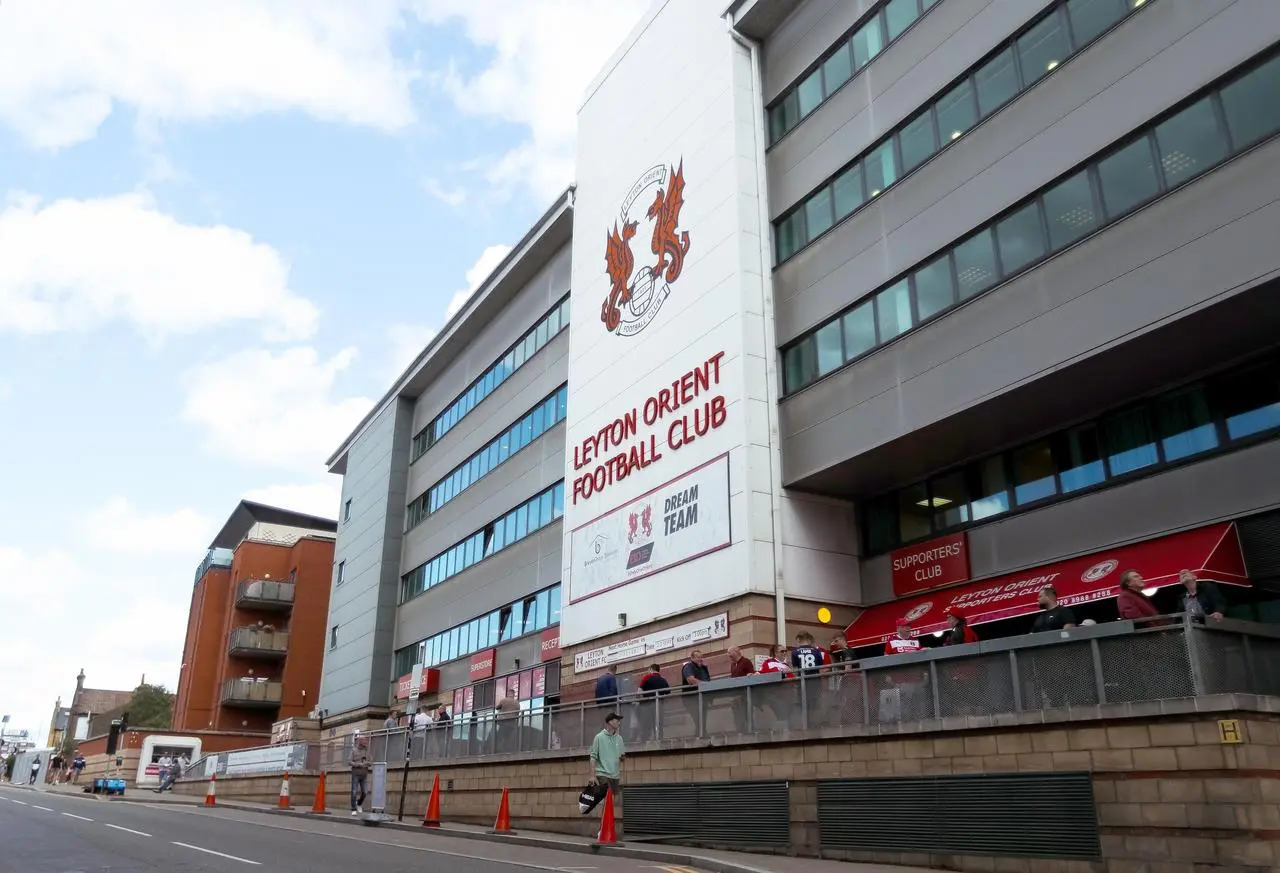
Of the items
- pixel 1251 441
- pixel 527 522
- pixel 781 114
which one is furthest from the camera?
→ pixel 527 522

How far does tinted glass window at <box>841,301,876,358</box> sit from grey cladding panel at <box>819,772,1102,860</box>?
10.3 m

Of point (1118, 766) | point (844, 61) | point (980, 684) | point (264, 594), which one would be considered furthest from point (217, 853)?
point (264, 594)

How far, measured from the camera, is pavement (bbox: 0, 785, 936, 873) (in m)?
12.9

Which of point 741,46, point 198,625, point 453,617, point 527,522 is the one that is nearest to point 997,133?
point 741,46

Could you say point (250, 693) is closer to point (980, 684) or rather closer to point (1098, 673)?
point (980, 684)

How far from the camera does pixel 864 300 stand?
22.7m

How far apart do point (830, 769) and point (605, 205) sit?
2075 centimetres

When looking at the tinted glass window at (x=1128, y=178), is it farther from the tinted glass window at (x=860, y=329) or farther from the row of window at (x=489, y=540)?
the row of window at (x=489, y=540)

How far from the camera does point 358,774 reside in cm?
2667

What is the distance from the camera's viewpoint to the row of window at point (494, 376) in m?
36.7

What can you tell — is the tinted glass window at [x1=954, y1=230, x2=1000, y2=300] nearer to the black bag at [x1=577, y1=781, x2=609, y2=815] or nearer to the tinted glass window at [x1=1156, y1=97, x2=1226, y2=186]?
the tinted glass window at [x1=1156, y1=97, x2=1226, y2=186]

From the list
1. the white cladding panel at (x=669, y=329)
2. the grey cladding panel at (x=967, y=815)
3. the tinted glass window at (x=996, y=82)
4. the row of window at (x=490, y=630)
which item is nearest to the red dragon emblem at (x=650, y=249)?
the white cladding panel at (x=669, y=329)

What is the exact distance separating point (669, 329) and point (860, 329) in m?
5.84

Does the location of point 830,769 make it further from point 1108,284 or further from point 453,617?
point 453,617
